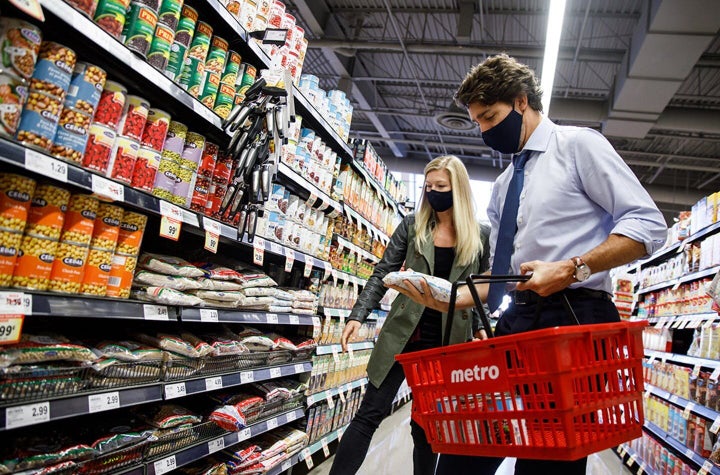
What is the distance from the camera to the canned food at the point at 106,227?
1.64 metres

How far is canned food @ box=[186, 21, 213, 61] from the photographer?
6.66ft

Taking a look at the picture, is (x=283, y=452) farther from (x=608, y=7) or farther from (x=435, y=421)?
(x=608, y=7)

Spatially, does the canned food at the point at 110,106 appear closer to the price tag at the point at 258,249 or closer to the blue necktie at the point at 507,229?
the price tag at the point at 258,249

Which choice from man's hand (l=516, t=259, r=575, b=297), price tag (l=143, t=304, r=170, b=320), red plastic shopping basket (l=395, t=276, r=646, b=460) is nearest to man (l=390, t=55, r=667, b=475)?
man's hand (l=516, t=259, r=575, b=297)

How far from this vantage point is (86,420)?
1.93 meters

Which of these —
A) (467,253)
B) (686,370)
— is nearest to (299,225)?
(467,253)

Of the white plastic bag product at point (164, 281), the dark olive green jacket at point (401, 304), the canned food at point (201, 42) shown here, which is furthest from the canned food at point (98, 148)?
the dark olive green jacket at point (401, 304)

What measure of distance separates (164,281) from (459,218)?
1.41m

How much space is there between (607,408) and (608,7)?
8.23 metres

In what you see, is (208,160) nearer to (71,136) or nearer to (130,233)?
(130,233)

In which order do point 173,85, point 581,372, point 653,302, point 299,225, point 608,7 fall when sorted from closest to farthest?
point 581,372 → point 173,85 → point 299,225 → point 653,302 → point 608,7

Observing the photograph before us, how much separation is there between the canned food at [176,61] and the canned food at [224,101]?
0.83 ft

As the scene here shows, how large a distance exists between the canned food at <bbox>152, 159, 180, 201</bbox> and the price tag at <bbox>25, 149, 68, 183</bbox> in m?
0.45

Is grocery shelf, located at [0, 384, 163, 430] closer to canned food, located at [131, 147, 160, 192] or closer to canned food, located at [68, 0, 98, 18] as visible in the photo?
canned food, located at [131, 147, 160, 192]
